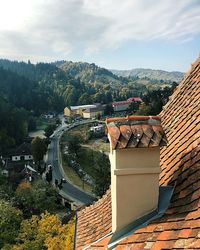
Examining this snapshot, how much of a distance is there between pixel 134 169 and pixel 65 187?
5580 centimetres

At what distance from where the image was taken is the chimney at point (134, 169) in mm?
4340

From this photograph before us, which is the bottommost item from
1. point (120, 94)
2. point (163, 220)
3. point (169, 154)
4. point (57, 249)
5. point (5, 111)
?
point (57, 249)

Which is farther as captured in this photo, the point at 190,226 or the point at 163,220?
the point at 163,220

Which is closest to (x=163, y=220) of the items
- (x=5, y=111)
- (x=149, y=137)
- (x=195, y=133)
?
(x=149, y=137)

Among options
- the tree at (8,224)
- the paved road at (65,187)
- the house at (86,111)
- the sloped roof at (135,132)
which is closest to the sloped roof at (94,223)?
the sloped roof at (135,132)

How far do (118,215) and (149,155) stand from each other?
0.90 m

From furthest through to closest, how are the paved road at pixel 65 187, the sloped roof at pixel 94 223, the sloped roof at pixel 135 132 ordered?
the paved road at pixel 65 187 → the sloped roof at pixel 94 223 → the sloped roof at pixel 135 132

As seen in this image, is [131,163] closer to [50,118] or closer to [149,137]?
[149,137]

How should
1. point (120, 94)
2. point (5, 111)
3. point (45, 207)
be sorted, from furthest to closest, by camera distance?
1. point (120, 94)
2. point (5, 111)
3. point (45, 207)

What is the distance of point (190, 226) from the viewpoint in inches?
141

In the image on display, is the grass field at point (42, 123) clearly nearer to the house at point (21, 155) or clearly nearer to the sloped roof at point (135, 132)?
the house at point (21, 155)

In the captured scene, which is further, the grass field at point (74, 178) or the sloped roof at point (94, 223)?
the grass field at point (74, 178)

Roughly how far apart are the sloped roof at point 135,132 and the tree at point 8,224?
89.8 ft

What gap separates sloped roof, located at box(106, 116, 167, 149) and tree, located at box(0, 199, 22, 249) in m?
27.4
